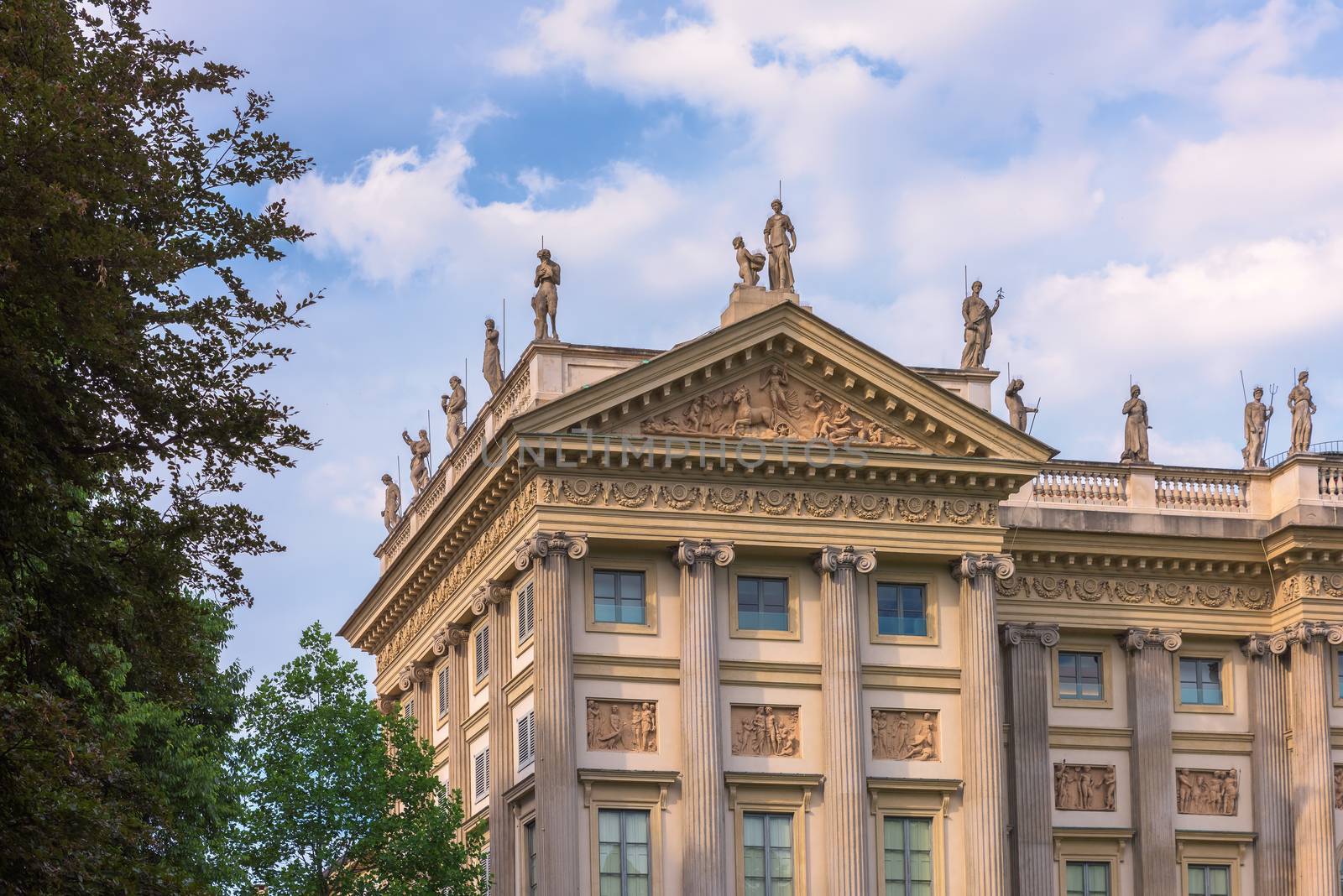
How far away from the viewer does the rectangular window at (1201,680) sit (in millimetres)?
49000

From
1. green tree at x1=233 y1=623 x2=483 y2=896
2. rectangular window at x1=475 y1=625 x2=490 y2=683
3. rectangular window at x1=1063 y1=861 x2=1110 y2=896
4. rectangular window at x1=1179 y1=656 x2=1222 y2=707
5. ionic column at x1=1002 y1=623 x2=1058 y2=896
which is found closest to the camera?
green tree at x1=233 y1=623 x2=483 y2=896

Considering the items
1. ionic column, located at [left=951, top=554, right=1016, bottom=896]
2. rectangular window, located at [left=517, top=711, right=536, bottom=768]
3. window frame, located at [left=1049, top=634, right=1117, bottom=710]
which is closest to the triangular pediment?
ionic column, located at [left=951, top=554, right=1016, bottom=896]

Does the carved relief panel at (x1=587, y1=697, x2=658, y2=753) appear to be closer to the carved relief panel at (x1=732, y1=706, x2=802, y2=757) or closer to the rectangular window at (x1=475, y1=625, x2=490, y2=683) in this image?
the carved relief panel at (x1=732, y1=706, x2=802, y2=757)

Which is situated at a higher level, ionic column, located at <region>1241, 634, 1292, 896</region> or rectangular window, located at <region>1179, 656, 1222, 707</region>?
rectangular window, located at <region>1179, 656, 1222, 707</region>

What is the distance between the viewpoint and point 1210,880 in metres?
48.0

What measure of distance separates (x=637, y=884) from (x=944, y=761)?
6.57 m

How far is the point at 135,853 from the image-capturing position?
23062mm

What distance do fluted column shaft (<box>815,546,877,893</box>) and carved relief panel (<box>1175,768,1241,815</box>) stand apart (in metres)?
9.03

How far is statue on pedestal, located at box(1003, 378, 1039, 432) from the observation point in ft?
165

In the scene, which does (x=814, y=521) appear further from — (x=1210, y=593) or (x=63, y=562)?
(x=63, y=562)

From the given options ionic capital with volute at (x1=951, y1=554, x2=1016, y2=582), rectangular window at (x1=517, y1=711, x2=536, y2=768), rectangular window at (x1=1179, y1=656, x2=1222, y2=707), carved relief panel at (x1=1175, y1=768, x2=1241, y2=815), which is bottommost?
→ carved relief panel at (x1=1175, y1=768, x2=1241, y2=815)

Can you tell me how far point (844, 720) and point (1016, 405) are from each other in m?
10.8

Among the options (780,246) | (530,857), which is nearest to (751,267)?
(780,246)

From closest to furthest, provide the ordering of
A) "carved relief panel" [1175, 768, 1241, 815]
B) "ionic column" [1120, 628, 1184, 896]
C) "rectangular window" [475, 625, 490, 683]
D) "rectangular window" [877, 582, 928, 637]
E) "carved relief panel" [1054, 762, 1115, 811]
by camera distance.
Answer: "rectangular window" [877, 582, 928, 637] < "rectangular window" [475, 625, 490, 683] < "ionic column" [1120, 628, 1184, 896] < "carved relief panel" [1054, 762, 1115, 811] < "carved relief panel" [1175, 768, 1241, 815]
